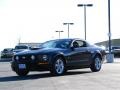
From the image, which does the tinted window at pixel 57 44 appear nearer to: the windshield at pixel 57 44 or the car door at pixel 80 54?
the windshield at pixel 57 44

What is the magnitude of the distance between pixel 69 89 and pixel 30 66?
17.7ft

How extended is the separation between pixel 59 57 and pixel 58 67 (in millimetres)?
397

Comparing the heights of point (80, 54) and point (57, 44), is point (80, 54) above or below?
below

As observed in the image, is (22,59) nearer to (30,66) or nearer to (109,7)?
(30,66)

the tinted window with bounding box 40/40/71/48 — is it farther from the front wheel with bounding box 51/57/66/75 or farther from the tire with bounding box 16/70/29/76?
the tire with bounding box 16/70/29/76

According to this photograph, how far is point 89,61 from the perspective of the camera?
20.2 metres

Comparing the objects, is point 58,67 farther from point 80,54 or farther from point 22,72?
point 80,54

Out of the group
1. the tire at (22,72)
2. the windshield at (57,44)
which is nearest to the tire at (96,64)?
the windshield at (57,44)

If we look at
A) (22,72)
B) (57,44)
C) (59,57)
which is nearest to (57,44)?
(57,44)

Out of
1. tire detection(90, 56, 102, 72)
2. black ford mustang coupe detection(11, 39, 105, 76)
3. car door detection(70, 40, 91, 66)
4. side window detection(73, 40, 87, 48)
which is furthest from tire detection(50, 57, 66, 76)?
tire detection(90, 56, 102, 72)

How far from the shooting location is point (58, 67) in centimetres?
1819

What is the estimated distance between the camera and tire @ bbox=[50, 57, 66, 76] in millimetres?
17930

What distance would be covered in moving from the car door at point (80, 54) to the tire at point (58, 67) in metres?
0.70

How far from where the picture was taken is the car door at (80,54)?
19.2 metres
